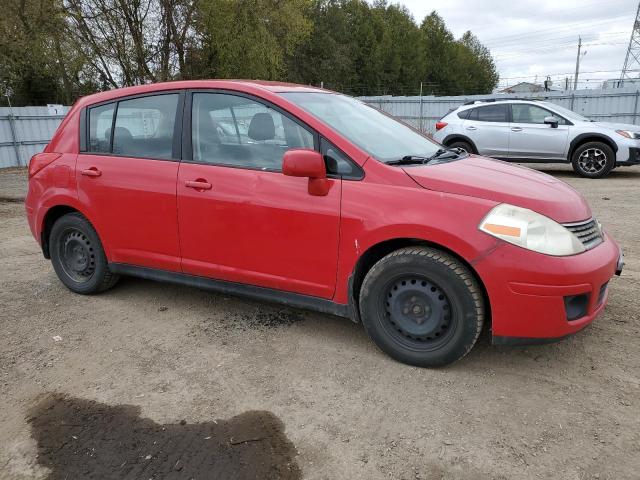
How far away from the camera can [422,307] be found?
9.95 feet

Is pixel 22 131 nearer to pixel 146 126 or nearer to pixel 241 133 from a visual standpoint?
pixel 146 126

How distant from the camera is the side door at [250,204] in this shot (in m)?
3.24

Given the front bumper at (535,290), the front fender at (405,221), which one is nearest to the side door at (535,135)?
the front bumper at (535,290)

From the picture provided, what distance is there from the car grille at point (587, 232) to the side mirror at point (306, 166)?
141 centimetres

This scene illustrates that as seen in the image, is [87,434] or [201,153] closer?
[87,434]

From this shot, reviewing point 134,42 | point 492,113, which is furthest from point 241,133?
point 134,42

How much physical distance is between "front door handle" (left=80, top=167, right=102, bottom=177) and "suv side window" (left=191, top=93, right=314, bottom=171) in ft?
3.01

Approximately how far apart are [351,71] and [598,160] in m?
49.6

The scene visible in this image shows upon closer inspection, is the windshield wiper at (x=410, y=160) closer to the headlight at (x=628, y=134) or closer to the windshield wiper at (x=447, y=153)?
the windshield wiper at (x=447, y=153)

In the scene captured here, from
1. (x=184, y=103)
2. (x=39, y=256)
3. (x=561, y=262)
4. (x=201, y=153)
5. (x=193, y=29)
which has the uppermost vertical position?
(x=193, y=29)

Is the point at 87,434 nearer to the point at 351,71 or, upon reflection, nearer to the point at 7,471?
the point at 7,471

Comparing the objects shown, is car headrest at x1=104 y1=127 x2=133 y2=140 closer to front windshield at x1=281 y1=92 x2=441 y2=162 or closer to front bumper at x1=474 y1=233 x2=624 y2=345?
front windshield at x1=281 y1=92 x2=441 y2=162

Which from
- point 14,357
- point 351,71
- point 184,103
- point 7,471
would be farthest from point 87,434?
point 351,71

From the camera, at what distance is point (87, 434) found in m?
2.61
